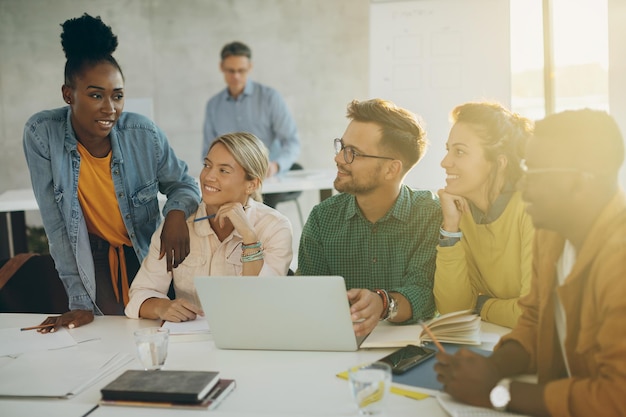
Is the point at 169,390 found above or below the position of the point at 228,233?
below

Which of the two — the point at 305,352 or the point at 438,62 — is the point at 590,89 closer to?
the point at 438,62

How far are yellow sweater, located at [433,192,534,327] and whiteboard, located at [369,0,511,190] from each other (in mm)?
2021

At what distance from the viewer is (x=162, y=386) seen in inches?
51.8

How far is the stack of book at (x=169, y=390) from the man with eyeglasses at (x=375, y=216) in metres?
0.84

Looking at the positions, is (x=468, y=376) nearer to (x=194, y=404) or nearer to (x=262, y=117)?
(x=194, y=404)

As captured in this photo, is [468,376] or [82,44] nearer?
[468,376]

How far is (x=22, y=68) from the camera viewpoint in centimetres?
641

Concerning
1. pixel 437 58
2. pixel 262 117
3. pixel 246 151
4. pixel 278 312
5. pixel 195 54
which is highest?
pixel 195 54

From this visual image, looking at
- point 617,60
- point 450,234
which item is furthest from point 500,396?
point 617,60

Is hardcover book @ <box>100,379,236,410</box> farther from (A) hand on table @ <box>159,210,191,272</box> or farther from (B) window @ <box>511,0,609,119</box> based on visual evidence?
(B) window @ <box>511,0,609,119</box>

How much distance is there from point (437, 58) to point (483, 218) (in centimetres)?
217

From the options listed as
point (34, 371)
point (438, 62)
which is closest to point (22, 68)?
point (438, 62)

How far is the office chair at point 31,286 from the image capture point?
2314 mm

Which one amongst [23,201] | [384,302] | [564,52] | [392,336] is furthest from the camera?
[23,201]
